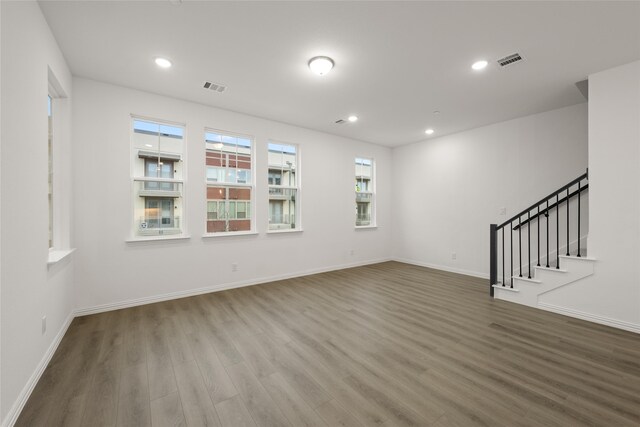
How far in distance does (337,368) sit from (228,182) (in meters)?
3.47

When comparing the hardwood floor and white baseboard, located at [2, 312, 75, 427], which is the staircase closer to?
the hardwood floor

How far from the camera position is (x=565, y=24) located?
2439 millimetres

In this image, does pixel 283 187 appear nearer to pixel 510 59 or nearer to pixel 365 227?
pixel 365 227

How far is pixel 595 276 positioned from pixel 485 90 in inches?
108

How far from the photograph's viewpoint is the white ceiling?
2301 mm

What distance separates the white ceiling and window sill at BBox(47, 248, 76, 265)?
2.17 meters

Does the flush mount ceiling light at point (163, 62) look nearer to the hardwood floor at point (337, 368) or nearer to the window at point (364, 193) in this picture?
the hardwood floor at point (337, 368)

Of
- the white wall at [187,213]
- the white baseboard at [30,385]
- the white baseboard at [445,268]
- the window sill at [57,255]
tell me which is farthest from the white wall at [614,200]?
the window sill at [57,255]

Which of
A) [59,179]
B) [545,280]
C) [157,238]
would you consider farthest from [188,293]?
[545,280]

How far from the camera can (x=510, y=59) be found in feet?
9.86

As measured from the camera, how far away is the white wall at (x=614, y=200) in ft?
9.94

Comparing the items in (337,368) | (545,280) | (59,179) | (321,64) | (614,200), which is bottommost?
(337,368)

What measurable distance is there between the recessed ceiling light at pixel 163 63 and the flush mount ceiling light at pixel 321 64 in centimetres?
165

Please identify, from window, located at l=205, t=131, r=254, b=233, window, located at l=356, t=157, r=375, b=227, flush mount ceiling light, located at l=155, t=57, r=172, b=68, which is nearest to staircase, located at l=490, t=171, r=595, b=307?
window, located at l=356, t=157, r=375, b=227
